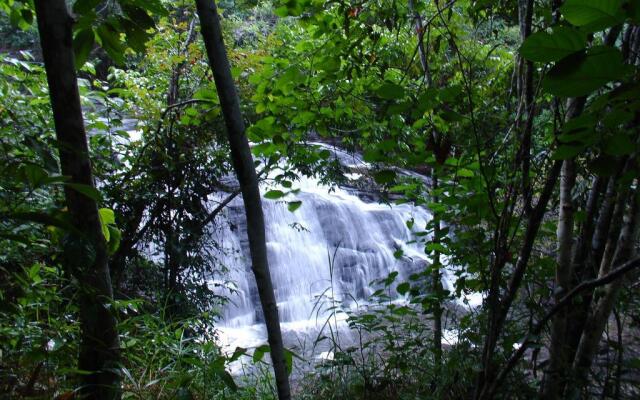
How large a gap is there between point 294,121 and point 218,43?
84 centimetres

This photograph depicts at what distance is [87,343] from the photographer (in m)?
1.60

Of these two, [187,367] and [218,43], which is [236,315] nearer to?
[187,367]

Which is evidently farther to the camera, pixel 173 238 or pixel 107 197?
pixel 173 238

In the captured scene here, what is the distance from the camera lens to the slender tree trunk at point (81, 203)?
54.2 inches

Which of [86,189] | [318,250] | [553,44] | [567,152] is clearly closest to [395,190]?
[567,152]

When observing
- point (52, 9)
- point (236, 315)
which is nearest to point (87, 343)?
point (52, 9)

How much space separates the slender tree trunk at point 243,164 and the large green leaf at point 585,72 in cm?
90

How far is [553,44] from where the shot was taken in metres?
0.59

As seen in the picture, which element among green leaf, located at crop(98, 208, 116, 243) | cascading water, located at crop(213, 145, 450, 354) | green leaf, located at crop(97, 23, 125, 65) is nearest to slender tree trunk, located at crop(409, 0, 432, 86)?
green leaf, located at crop(97, 23, 125, 65)

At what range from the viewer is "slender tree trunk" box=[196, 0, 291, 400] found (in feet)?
4.17

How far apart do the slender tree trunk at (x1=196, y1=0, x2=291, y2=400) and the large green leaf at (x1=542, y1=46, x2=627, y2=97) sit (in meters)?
0.90

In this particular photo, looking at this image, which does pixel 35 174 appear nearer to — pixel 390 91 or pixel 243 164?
pixel 243 164

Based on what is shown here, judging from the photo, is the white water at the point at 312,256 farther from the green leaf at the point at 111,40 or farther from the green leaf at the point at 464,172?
the green leaf at the point at 111,40

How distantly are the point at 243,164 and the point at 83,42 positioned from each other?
60 centimetres
